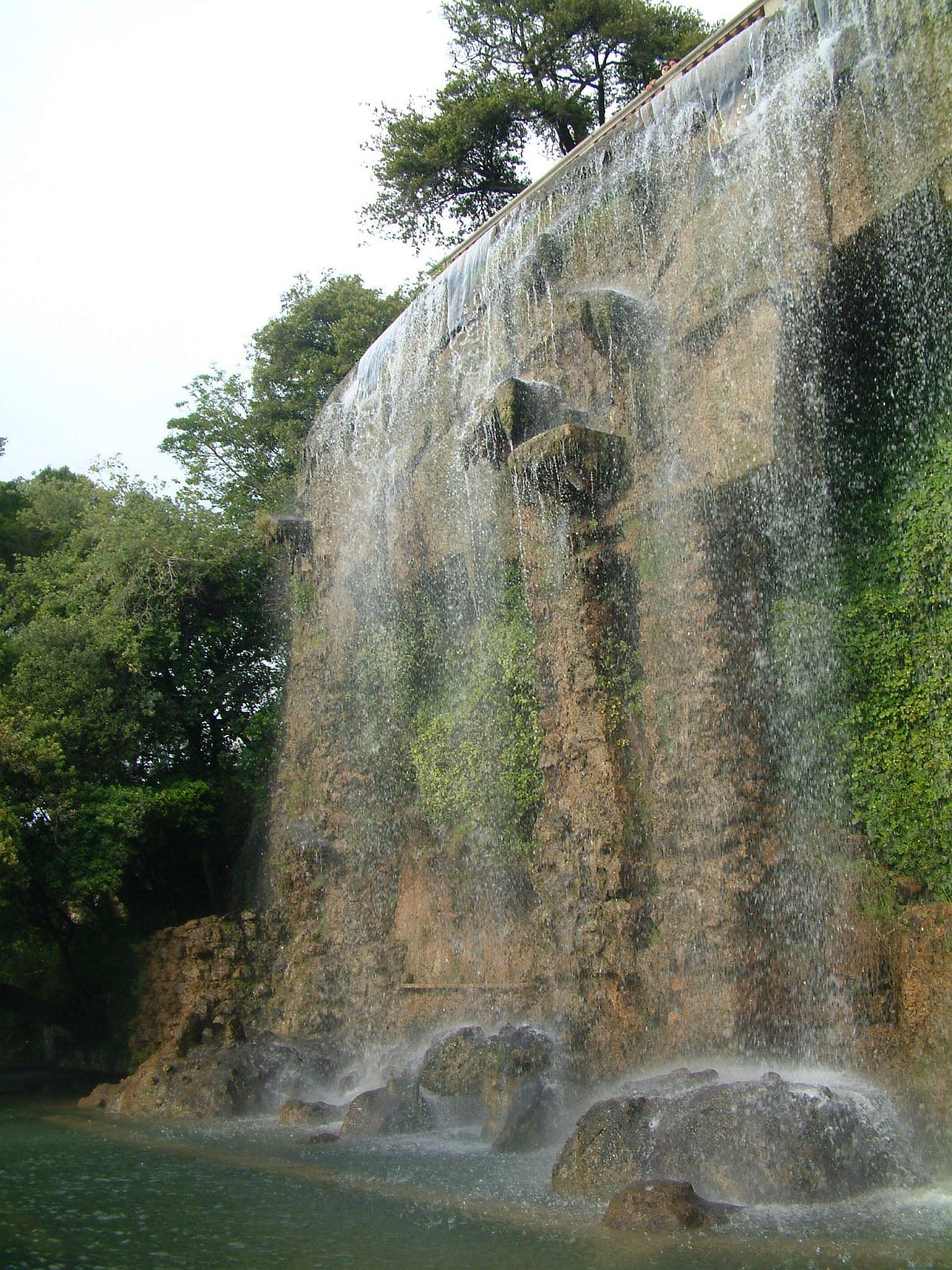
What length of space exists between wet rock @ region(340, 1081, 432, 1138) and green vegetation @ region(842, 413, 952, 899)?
5.15m

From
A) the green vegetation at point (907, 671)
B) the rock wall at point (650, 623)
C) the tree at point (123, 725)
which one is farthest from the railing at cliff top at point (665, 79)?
the tree at point (123, 725)

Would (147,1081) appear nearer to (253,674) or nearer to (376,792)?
(376,792)

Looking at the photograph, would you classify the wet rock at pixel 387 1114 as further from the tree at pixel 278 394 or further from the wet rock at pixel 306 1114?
the tree at pixel 278 394

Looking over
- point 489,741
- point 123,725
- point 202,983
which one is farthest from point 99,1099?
point 489,741

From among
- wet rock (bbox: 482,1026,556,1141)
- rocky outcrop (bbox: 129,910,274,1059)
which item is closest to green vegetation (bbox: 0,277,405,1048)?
rocky outcrop (bbox: 129,910,274,1059)

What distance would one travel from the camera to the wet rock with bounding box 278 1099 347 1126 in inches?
461

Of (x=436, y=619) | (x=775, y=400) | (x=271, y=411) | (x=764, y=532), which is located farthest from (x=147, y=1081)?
(x=271, y=411)

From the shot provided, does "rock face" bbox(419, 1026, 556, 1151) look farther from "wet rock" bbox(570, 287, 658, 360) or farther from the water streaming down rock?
"wet rock" bbox(570, 287, 658, 360)

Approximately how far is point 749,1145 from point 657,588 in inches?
233

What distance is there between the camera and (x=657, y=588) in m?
11.8

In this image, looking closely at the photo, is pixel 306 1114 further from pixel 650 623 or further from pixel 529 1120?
pixel 650 623

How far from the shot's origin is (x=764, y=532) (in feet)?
37.2

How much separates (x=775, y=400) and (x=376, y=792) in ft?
28.4

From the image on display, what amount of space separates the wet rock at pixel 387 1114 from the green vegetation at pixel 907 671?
5151 millimetres
